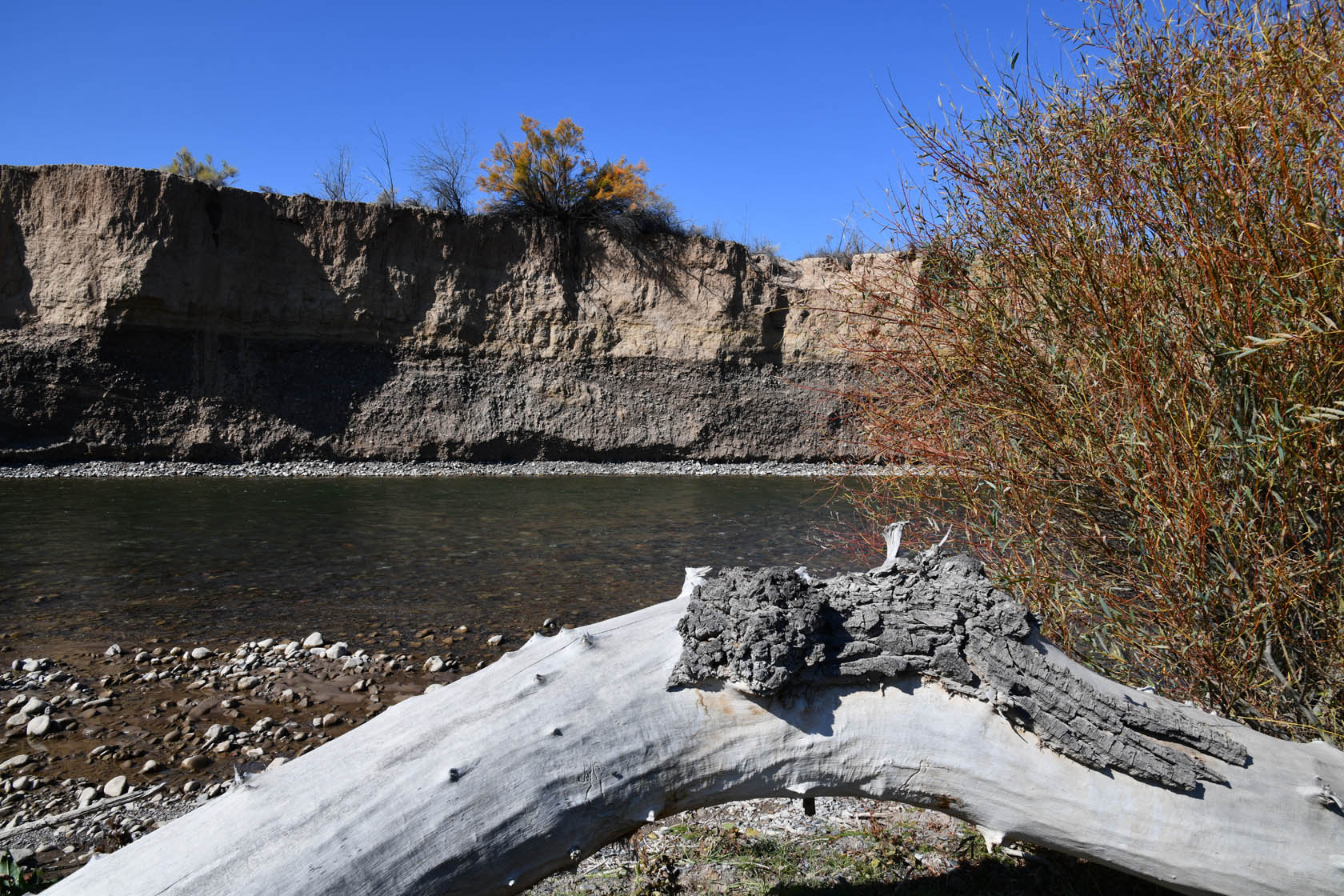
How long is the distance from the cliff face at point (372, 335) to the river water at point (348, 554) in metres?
2.96

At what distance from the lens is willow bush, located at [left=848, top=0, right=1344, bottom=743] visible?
2635 mm

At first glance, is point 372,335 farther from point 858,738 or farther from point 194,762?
point 858,738

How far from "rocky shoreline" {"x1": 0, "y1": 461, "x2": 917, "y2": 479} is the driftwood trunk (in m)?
11.0

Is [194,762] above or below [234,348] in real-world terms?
below

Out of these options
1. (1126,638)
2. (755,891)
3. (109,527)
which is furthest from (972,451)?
(109,527)

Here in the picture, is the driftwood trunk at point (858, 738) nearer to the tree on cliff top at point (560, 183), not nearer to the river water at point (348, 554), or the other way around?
the river water at point (348, 554)

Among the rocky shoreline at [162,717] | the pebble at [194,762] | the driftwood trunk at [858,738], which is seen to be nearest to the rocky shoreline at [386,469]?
the rocky shoreline at [162,717]

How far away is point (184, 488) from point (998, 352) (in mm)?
13029

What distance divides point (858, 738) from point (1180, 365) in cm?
181

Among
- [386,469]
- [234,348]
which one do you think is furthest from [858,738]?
[234,348]

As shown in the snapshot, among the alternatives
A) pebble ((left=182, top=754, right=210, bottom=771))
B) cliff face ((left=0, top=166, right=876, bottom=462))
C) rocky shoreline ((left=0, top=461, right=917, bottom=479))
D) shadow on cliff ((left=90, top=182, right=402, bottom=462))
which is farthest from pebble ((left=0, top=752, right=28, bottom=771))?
shadow on cliff ((left=90, top=182, right=402, bottom=462))

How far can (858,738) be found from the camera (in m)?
2.08

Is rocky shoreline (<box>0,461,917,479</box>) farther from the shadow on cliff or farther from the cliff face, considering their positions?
the shadow on cliff

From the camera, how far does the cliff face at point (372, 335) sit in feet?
51.5
